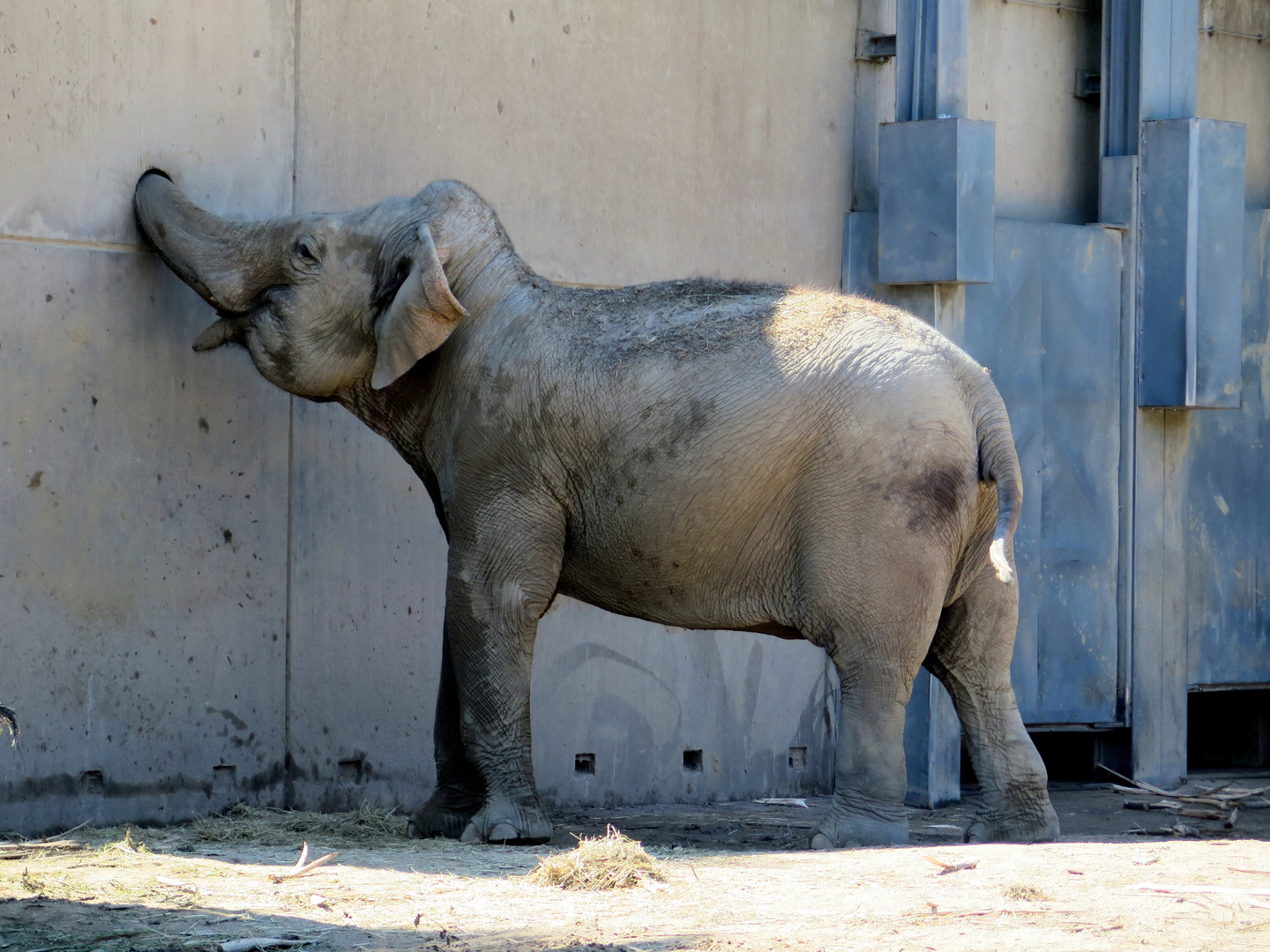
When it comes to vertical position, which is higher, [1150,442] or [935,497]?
[1150,442]

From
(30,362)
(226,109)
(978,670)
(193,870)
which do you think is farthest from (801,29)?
(193,870)

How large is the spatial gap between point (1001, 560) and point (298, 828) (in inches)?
115

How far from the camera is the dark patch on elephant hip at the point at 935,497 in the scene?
646 centimetres

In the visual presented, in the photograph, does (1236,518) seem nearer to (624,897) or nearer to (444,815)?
(444,815)

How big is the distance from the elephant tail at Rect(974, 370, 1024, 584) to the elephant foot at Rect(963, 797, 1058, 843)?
103 cm

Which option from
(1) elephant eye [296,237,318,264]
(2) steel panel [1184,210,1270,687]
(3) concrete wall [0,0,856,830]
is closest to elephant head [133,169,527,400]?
(1) elephant eye [296,237,318,264]

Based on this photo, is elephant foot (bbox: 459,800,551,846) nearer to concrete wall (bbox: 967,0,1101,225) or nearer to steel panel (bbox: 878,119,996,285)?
steel panel (bbox: 878,119,996,285)

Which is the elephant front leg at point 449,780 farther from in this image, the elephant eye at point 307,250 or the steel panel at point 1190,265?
the steel panel at point 1190,265

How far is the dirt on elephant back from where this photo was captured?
473 cm

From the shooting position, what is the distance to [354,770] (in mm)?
7820

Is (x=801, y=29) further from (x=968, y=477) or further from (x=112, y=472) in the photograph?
(x=112, y=472)

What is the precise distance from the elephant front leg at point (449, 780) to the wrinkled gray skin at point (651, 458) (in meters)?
0.01

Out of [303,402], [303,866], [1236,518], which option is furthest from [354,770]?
[1236,518]

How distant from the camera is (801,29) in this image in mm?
9211
